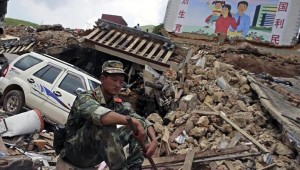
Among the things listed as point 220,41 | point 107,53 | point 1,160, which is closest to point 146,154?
point 1,160

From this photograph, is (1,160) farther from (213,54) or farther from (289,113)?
(213,54)

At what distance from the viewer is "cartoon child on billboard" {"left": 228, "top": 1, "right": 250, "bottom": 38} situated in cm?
2333

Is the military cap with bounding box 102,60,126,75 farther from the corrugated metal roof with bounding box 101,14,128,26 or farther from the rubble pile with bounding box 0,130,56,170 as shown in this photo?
the corrugated metal roof with bounding box 101,14,128,26

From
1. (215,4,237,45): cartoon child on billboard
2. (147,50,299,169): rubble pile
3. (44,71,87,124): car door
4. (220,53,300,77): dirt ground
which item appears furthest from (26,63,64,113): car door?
(215,4,237,45): cartoon child on billboard

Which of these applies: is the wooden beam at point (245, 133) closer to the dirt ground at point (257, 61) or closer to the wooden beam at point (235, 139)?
the wooden beam at point (235, 139)

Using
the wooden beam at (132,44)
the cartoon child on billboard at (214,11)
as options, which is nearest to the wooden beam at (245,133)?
the wooden beam at (132,44)

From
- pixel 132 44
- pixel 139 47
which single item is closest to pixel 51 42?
pixel 132 44

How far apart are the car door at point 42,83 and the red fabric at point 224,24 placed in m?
16.0

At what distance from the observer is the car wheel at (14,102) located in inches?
377

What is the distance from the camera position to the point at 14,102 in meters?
9.76

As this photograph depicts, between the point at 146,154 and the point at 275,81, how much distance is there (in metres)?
9.36

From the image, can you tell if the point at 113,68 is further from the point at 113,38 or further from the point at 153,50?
the point at 113,38

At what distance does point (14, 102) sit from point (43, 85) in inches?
34.0

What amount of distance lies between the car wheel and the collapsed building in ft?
5.52
